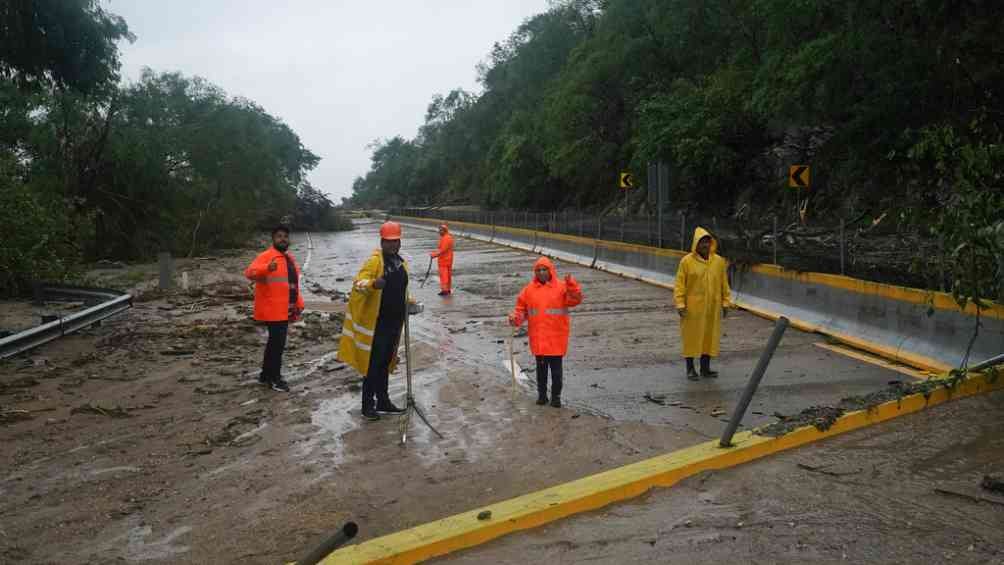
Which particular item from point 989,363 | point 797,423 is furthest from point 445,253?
point 797,423

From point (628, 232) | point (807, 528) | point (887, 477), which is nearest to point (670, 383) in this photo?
point (887, 477)

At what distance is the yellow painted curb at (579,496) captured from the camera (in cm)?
460

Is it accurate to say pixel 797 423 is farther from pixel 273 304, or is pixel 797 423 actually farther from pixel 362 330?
pixel 273 304

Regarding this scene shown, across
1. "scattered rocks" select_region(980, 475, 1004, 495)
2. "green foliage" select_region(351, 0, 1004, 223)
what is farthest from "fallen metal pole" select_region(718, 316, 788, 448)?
"green foliage" select_region(351, 0, 1004, 223)

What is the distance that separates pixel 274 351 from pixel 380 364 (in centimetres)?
184

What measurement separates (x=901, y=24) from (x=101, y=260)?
76.1ft

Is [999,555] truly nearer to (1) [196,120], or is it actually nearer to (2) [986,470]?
(2) [986,470]

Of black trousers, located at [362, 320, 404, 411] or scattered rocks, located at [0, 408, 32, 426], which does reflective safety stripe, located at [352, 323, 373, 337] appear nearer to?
black trousers, located at [362, 320, 404, 411]

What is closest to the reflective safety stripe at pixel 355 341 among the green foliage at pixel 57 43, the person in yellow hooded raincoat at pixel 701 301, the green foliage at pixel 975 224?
the person in yellow hooded raincoat at pixel 701 301

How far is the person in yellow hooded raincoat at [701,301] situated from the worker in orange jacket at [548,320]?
5.09 ft

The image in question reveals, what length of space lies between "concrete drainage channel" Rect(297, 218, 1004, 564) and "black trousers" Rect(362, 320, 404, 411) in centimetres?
287

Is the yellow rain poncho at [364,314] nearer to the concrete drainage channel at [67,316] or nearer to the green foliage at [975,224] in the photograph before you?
the green foliage at [975,224]

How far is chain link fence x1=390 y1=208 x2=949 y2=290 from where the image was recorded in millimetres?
10688

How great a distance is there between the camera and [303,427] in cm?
764
